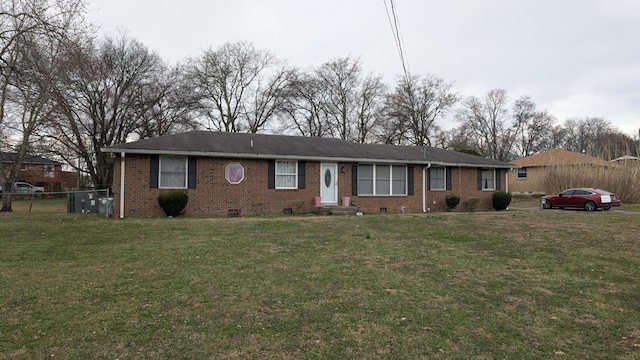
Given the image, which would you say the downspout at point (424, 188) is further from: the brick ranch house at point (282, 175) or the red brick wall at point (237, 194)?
the red brick wall at point (237, 194)

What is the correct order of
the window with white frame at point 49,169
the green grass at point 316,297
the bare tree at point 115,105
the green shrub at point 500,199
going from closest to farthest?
1. the green grass at point 316,297
2. the green shrub at point 500,199
3. the bare tree at point 115,105
4. the window with white frame at point 49,169

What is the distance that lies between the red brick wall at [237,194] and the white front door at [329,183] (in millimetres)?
184

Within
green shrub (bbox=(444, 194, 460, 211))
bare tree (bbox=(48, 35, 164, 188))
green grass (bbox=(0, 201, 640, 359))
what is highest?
bare tree (bbox=(48, 35, 164, 188))

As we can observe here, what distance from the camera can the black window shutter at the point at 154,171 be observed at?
14383mm

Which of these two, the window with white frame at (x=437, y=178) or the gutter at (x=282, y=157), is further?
the window with white frame at (x=437, y=178)

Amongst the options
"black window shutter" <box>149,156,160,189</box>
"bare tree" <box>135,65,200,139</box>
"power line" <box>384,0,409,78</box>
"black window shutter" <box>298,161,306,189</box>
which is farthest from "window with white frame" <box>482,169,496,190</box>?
"bare tree" <box>135,65,200,139</box>

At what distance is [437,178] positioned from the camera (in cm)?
1981

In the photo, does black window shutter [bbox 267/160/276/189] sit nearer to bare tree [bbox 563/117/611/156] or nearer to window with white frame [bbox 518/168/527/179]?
window with white frame [bbox 518/168/527/179]

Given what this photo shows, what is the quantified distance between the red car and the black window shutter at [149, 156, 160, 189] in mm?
20866

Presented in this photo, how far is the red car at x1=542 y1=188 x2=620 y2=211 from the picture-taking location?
1978 centimetres

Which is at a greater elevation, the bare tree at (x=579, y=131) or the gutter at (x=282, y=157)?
the bare tree at (x=579, y=131)

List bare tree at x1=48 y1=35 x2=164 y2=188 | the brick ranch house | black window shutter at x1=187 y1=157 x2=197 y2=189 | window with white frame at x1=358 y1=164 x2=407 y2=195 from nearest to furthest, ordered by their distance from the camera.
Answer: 1. the brick ranch house
2. black window shutter at x1=187 y1=157 x2=197 y2=189
3. window with white frame at x1=358 y1=164 x2=407 y2=195
4. bare tree at x1=48 y1=35 x2=164 y2=188

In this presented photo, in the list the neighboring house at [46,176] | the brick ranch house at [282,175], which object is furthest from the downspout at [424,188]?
the neighboring house at [46,176]

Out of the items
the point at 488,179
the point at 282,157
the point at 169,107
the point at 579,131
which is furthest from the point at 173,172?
the point at 579,131
